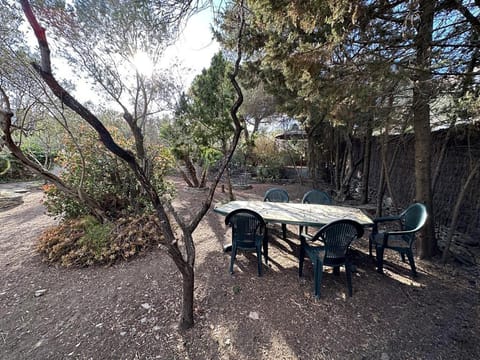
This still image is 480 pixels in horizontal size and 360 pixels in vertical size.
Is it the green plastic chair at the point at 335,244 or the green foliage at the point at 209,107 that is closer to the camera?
the green plastic chair at the point at 335,244

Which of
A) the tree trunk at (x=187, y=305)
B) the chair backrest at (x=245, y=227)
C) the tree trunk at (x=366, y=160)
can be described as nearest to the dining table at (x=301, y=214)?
the chair backrest at (x=245, y=227)

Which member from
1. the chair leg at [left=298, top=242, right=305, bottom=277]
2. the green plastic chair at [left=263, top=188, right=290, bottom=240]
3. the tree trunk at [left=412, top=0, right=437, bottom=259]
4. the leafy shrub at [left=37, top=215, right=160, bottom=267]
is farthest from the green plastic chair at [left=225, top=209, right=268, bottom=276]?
the tree trunk at [left=412, top=0, right=437, bottom=259]

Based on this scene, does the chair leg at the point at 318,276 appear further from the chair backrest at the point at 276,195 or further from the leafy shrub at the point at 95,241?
the leafy shrub at the point at 95,241

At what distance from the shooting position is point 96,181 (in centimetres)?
351

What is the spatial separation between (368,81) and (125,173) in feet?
13.7

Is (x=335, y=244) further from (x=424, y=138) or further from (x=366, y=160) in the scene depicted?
(x=366, y=160)

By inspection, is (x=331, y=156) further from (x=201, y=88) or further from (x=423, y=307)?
(x=423, y=307)

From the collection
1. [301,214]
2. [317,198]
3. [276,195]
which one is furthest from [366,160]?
[301,214]

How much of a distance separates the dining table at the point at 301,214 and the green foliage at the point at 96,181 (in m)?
1.92

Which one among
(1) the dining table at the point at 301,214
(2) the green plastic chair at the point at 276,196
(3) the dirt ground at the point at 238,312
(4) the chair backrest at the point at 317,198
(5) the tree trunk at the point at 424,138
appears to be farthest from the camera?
(2) the green plastic chair at the point at 276,196

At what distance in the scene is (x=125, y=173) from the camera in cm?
367

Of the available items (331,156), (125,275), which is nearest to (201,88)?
(125,275)

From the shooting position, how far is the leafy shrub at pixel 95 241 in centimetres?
272

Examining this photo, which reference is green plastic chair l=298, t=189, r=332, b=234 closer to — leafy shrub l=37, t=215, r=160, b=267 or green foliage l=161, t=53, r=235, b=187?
green foliage l=161, t=53, r=235, b=187
